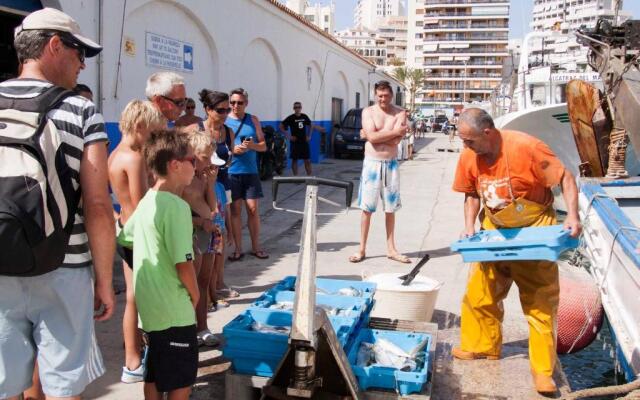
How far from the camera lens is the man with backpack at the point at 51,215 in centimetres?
232

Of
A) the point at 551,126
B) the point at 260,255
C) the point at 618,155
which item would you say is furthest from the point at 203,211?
the point at 551,126

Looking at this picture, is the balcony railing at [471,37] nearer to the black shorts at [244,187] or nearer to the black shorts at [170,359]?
the black shorts at [244,187]

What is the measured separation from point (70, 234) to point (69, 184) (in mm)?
207

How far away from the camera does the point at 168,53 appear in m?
10.4

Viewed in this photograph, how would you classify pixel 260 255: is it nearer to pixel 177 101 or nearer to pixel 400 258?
pixel 400 258

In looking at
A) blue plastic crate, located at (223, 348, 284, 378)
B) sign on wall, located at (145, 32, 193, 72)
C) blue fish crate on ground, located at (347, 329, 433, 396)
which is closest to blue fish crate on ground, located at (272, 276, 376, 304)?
blue fish crate on ground, located at (347, 329, 433, 396)

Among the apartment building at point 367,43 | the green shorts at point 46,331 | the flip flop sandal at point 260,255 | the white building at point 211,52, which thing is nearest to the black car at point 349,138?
the white building at point 211,52

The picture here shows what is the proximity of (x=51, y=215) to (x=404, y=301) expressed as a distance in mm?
3055

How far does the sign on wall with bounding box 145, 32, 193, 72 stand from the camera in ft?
31.9

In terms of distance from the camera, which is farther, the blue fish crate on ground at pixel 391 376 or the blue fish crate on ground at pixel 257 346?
the blue fish crate on ground at pixel 257 346

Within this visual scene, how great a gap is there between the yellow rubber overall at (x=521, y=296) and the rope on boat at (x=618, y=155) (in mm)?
3951

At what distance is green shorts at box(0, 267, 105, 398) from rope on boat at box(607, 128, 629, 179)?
6.89 metres

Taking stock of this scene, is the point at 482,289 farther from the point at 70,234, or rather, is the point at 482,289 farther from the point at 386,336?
the point at 70,234

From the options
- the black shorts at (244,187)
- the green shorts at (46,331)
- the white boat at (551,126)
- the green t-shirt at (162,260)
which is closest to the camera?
the green shorts at (46,331)
